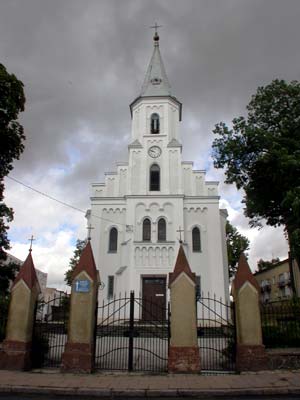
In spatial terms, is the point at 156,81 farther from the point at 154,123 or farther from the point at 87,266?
the point at 87,266

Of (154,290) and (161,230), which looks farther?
(161,230)

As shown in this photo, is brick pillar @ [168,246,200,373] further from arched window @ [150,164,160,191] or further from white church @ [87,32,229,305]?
arched window @ [150,164,160,191]

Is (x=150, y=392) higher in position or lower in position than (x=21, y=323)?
lower

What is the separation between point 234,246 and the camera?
39750mm

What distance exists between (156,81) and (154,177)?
10059mm

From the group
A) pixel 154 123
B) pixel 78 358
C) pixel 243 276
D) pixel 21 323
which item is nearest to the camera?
pixel 78 358

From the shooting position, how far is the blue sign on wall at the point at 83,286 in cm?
1132

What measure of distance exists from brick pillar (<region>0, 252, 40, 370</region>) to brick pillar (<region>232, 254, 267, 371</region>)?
6352mm

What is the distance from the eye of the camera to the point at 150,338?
1656 cm

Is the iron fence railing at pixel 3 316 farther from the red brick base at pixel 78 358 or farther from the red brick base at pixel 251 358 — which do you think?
the red brick base at pixel 251 358

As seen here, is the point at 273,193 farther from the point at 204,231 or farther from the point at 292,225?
the point at 204,231

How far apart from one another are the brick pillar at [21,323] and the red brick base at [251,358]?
6.28 metres

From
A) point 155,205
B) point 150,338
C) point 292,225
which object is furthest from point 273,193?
point 150,338

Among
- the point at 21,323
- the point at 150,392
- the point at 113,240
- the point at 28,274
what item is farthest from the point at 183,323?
the point at 113,240
